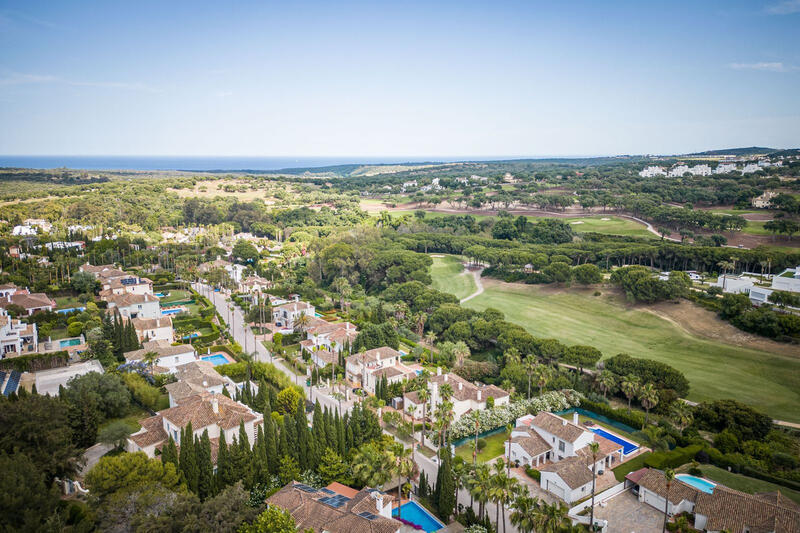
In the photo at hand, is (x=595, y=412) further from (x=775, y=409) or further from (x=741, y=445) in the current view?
(x=775, y=409)

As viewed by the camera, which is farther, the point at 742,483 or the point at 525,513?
the point at 742,483

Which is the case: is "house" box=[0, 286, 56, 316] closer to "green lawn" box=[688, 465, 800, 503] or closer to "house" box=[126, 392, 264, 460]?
"house" box=[126, 392, 264, 460]

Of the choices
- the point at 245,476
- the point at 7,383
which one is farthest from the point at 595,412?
the point at 7,383

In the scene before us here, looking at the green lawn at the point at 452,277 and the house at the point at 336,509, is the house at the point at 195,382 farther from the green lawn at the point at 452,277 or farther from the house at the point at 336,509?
the green lawn at the point at 452,277

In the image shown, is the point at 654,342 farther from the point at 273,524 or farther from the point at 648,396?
the point at 273,524

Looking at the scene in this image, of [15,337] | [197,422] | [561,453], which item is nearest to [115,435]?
[197,422]

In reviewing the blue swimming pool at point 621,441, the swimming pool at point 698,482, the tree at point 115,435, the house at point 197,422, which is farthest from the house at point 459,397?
the tree at point 115,435
